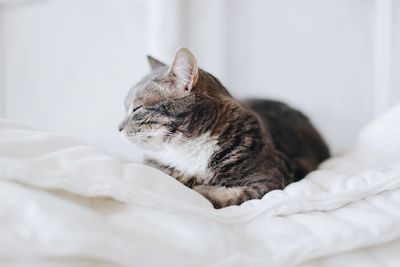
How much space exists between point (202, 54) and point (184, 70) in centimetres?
69

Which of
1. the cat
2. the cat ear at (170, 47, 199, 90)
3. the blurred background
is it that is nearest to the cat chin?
the cat

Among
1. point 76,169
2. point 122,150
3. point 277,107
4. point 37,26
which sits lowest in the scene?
point 122,150

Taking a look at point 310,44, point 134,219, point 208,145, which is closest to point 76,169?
point 134,219

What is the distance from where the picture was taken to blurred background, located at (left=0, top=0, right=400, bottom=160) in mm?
1482

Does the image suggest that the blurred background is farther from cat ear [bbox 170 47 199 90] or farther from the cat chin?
cat ear [bbox 170 47 199 90]

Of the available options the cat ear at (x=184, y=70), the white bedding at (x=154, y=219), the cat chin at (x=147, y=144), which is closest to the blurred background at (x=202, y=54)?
the cat chin at (x=147, y=144)

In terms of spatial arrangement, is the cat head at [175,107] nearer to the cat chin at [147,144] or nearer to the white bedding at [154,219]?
the cat chin at [147,144]

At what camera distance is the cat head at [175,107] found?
0.92 meters

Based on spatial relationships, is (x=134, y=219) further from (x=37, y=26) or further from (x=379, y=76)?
(x=379, y=76)

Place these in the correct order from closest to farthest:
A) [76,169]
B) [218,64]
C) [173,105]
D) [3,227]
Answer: [3,227] < [76,169] < [173,105] < [218,64]

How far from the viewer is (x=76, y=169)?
0.58 metres

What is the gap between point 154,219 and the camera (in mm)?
A: 564

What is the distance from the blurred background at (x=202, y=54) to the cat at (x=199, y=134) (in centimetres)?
47

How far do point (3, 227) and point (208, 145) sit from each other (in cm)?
53
